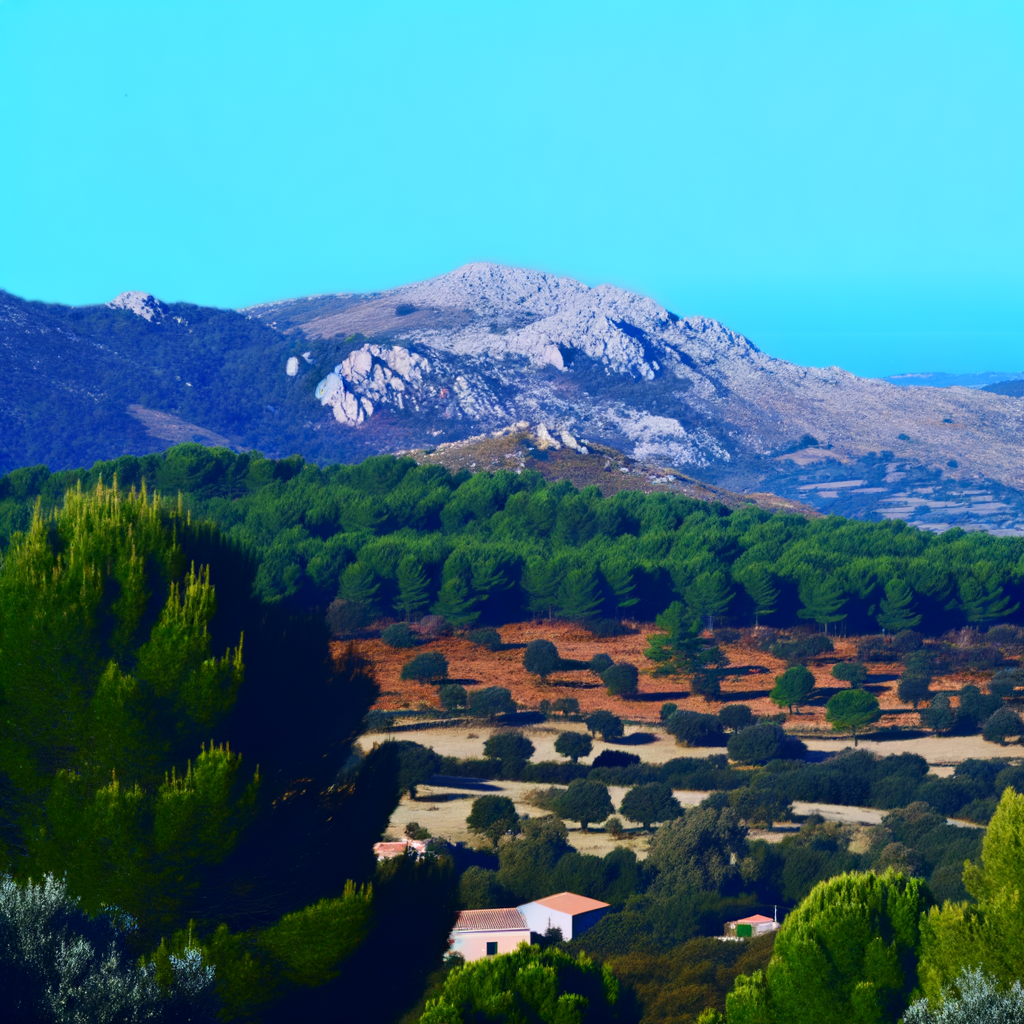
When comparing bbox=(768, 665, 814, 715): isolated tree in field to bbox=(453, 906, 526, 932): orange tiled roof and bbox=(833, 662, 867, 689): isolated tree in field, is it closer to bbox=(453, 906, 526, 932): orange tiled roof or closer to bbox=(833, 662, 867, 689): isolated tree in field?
bbox=(833, 662, 867, 689): isolated tree in field

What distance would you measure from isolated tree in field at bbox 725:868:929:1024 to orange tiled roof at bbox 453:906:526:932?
10.7 m

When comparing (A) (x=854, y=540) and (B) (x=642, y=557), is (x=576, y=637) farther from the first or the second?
(A) (x=854, y=540)

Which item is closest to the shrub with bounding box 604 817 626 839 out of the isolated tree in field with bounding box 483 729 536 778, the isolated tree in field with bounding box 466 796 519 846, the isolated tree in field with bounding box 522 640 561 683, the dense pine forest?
the isolated tree in field with bounding box 466 796 519 846

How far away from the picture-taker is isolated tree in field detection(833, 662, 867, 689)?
55438 millimetres

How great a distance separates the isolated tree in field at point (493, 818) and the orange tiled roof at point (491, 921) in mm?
7634

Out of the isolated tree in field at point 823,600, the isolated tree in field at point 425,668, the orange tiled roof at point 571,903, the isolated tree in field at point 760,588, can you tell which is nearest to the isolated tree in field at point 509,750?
the isolated tree in field at point 425,668

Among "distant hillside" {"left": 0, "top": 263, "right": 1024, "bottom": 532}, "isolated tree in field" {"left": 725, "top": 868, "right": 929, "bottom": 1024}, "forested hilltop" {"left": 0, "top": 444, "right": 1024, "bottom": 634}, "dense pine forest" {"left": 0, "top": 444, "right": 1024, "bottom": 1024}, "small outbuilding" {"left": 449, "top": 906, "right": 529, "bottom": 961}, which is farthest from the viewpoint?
"distant hillside" {"left": 0, "top": 263, "right": 1024, "bottom": 532}

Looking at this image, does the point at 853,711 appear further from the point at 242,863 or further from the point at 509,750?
the point at 242,863

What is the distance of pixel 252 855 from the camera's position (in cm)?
1432

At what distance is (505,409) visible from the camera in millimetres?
176750

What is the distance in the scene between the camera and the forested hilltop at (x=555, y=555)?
2591 inches

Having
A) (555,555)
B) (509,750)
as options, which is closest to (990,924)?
(509,750)

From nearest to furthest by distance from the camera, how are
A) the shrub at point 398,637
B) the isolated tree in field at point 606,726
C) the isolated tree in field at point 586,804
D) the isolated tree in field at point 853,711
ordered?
the isolated tree in field at point 586,804 < the isolated tree in field at point 606,726 < the isolated tree in field at point 853,711 < the shrub at point 398,637

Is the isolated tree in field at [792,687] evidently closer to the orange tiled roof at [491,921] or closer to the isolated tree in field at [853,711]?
the isolated tree in field at [853,711]
